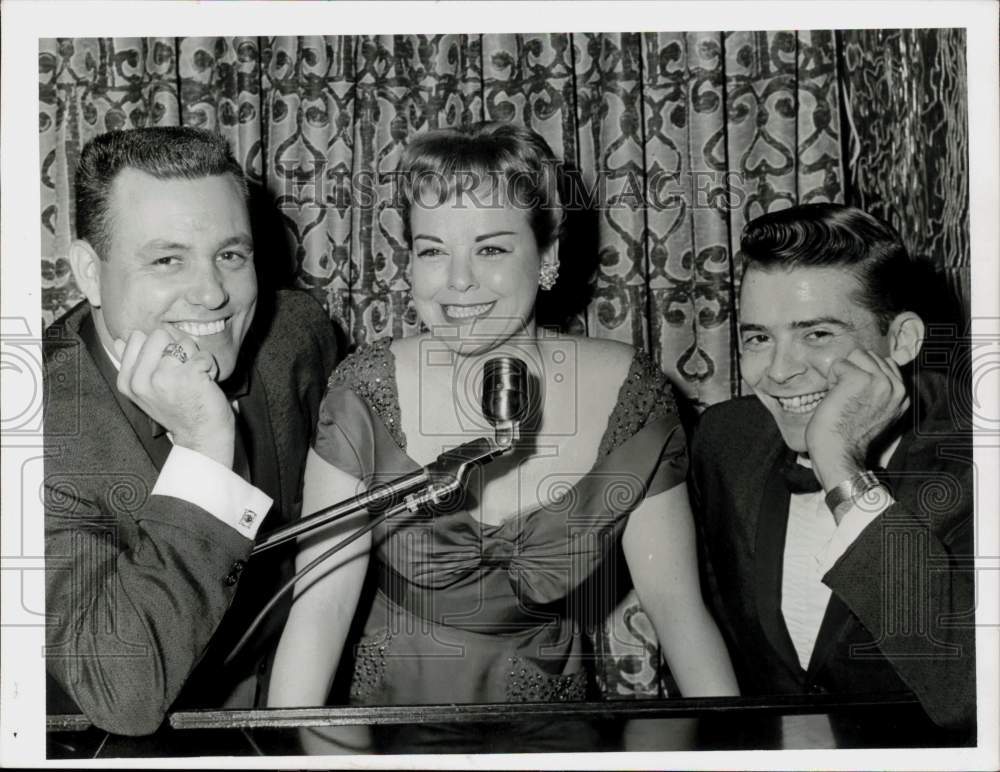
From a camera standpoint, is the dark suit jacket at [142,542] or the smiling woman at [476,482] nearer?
the dark suit jacket at [142,542]

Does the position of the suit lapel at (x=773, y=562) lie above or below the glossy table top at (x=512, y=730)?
above

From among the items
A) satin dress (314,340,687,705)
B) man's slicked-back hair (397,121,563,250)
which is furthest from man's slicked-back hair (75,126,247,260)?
satin dress (314,340,687,705)

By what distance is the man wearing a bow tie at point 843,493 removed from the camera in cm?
190

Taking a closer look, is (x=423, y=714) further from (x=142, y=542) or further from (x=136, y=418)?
(x=136, y=418)

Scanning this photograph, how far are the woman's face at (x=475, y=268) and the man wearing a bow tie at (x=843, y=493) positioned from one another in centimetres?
40

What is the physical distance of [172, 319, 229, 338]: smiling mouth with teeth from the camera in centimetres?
182

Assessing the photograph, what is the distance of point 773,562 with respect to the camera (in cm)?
195

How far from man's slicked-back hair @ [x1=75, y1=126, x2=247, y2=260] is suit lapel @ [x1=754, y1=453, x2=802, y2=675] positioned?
105 cm

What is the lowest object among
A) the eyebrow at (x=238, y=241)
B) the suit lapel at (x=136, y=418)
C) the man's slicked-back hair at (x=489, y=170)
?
the suit lapel at (x=136, y=418)

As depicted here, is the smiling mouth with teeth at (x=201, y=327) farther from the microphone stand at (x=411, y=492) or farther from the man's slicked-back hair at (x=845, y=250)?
the man's slicked-back hair at (x=845, y=250)

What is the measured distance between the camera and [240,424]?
1.87 metres

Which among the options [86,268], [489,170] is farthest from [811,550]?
[86,268]

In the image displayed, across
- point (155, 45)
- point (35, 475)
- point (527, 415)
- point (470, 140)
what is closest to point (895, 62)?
point (470, 140)

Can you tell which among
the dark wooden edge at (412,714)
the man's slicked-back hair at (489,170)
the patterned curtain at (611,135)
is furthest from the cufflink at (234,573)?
the man's slicked-back hair at (489,170)
